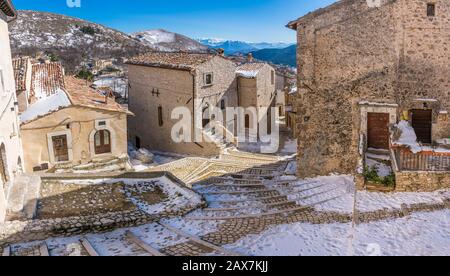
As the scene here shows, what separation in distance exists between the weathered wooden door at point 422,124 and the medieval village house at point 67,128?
15475 millimetres

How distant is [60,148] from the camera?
76.6 ft

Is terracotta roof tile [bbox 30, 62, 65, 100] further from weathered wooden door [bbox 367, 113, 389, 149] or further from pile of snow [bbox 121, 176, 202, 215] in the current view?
weathered wooden door [bbox 367, 113, 389, 149]

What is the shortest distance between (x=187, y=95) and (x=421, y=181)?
59.6 feet

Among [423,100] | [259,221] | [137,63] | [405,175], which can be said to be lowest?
[259,221]

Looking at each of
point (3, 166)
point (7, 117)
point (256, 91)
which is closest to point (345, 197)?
point (3, 166)

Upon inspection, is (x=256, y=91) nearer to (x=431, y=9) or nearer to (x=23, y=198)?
(x=431, y=9)

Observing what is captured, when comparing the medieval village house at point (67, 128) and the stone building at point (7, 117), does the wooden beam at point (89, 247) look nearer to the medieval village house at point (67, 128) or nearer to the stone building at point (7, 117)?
the stone building at point (7, 117)

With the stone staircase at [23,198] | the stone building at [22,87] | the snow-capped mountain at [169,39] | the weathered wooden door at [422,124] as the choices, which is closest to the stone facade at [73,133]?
the stone building at [22,87]

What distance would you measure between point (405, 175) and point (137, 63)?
23.0 metres

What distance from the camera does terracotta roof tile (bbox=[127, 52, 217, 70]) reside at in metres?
28.9

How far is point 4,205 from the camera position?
12906 millimetres
